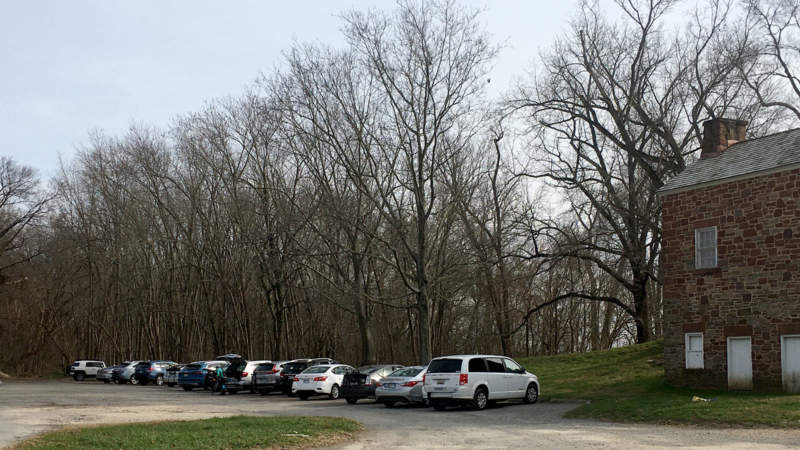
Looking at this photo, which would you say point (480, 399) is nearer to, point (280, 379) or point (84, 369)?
point (280, 379)

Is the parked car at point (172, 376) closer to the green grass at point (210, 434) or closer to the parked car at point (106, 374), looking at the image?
the parked car at point (106, 374)

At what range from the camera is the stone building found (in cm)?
2381

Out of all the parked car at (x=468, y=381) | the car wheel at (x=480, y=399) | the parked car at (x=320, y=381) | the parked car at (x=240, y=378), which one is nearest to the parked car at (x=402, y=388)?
the parked car at (x=468, y=381)

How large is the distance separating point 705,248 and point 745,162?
301 centimetres

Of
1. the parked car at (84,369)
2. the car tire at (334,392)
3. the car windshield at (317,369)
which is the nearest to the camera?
the car tire at (334,392)

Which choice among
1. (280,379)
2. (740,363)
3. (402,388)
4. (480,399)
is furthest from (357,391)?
(740,363)

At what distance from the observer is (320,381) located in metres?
31.5

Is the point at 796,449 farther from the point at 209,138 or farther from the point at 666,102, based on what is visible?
the point at 209,138

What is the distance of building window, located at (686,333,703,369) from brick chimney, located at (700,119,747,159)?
267 inches

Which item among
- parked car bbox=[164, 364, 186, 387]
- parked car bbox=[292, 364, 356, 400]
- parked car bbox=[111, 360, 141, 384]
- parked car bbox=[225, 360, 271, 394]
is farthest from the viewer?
parked car bbox=[111, 360, 141, 384]

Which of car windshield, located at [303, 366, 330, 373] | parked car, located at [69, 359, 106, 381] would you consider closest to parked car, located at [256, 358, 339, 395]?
car windshield, located at [303, 366, 330, 373]

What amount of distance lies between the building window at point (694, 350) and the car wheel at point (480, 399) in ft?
22.3

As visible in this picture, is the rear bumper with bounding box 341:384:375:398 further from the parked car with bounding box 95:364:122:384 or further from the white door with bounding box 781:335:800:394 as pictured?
the parked car with bounding box 95:364:122:384

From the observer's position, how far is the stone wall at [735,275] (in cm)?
2384
